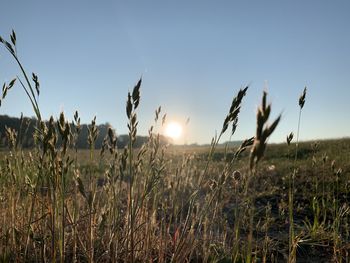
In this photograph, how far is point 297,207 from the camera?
17.2 feet

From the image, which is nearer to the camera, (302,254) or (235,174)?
(235,174)

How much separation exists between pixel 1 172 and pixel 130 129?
2.07 m

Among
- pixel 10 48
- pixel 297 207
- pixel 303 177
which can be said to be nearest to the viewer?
pixel 10 48

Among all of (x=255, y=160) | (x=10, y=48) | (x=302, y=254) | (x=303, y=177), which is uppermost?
(x=10, y=48)

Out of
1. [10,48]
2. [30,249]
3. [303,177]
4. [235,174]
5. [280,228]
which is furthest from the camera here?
[303,177]

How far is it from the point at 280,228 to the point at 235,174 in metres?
2.71

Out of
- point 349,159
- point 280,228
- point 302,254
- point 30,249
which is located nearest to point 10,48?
point 30,249

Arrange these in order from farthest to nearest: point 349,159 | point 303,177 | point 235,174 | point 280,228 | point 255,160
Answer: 1. point 349,159
2. point 303,177
3. point 280,228
4. point 235,174
5. point 255,160

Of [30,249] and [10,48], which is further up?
[10,48]

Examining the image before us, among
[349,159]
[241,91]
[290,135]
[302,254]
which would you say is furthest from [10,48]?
[349,159]

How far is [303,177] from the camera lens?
6867mm

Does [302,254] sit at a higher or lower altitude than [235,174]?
lower

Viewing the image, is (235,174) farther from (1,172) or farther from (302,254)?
(1,172)

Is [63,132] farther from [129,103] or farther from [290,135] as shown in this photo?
[290,135]
